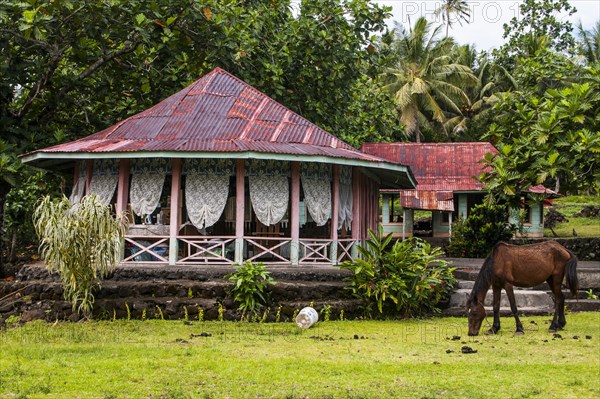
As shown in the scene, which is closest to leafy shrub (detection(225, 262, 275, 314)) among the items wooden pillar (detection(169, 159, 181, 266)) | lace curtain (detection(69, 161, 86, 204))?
wooden pillar (detection(169, 159, 181, 266))

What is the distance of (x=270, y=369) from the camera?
9195 mm

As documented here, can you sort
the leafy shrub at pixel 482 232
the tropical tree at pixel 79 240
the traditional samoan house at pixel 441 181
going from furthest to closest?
the traditional samoan house at pixel 441 181 < the leafy shrub at pixel 482 232 < the tropical tree at pixel 79 240

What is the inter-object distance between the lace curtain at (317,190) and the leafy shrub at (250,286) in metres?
2.42

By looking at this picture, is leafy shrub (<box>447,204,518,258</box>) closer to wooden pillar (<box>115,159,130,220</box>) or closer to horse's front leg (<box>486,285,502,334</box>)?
horse's front leg (<box>486,285,502,334</box>)

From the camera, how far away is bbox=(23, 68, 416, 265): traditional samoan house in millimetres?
15125

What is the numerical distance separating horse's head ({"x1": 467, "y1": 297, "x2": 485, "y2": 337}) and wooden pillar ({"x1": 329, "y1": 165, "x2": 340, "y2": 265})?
4.48 meters

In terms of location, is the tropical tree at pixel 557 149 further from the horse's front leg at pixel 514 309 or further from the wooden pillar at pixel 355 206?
the wooden pillar at pixel 355 206

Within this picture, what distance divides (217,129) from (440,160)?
52.9ft

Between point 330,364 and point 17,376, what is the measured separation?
386 cm

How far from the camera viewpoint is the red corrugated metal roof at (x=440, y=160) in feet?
95.8

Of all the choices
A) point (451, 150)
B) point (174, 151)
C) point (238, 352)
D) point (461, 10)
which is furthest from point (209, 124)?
point (461, 10)

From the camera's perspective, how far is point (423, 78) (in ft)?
147

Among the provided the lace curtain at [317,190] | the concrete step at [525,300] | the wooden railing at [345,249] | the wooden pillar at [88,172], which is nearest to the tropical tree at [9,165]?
the wooden pillar at [88,172]

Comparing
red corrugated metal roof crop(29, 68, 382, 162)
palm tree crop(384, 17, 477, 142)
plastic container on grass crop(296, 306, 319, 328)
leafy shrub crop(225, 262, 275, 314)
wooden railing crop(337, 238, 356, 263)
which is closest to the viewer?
plastic container on grass crop(296, 306, 319, 328)
